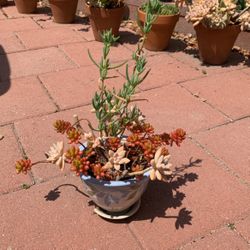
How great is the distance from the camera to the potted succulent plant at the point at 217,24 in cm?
404

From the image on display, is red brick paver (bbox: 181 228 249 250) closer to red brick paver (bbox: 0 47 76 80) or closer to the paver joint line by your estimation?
the paver joint line

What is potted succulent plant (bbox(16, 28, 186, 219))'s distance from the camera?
6.09ft

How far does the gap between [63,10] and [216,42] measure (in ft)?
8.95

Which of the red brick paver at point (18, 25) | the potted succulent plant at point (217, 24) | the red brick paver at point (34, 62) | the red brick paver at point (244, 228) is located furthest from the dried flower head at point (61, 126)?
the red brick paver at point (18, 25)

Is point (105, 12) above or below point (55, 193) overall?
above

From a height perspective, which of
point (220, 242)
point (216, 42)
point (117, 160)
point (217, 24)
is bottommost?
point (220, 242)

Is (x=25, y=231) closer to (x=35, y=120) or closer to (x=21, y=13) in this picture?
(x=35, y=120)

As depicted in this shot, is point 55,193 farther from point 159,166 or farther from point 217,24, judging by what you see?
point 217,24

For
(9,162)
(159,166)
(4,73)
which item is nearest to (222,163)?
(159,166)

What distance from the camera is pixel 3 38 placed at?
5.13 metres

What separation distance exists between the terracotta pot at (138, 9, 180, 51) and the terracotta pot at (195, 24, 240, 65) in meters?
0.41

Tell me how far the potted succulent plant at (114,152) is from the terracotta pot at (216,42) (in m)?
2.48

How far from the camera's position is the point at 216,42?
426 cm

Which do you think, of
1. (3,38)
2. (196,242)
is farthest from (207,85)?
(3,38)
